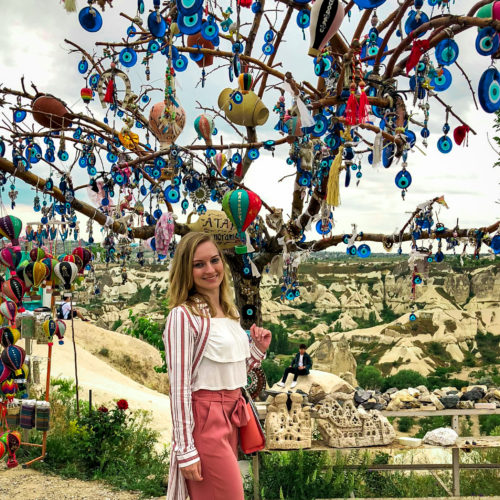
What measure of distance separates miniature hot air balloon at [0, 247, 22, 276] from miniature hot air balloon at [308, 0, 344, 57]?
3.69 metres

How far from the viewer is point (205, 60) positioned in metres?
5.09

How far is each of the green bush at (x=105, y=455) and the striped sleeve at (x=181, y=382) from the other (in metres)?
3.38

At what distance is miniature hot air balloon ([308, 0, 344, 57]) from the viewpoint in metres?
2.51

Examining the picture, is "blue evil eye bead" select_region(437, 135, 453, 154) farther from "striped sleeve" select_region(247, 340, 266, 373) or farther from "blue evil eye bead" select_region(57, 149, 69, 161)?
"blue evil eye bead" select_region(57, 149, 69, 161)

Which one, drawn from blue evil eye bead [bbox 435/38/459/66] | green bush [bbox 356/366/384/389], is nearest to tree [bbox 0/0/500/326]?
blue evil eye bead [bbox 435/38/459/66]

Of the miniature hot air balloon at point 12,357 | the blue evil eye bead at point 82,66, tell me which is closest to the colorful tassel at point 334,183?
the blue evil eye bead at point 82,66

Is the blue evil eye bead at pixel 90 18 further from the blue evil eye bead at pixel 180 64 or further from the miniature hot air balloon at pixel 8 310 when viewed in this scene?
the miniature hot air balloon at pixel 8 310

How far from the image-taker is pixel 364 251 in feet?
15.8

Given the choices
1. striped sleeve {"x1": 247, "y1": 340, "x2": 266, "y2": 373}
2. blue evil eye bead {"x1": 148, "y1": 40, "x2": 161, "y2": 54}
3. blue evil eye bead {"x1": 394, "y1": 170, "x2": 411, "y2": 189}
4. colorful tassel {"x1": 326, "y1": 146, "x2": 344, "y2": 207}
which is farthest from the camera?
blue evil eye bead {"x1": 148, "y1": 40, "x2": 161, "y2": 54}

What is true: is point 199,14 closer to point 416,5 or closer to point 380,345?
point 416,5

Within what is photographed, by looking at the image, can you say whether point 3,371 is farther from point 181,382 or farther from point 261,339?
point 181,382

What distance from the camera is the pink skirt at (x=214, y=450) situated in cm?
201

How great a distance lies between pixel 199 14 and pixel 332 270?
34.3 metres

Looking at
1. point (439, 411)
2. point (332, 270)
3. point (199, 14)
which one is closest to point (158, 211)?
point (199, 14)
